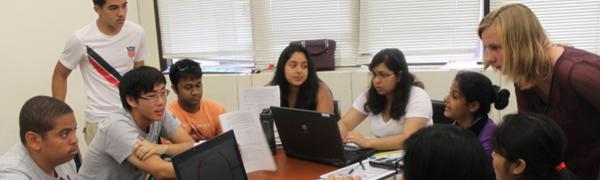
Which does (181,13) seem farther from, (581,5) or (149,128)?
(581,5)

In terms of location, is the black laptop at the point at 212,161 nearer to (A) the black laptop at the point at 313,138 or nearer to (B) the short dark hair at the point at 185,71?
(A) the black laptop at the point at 313,138

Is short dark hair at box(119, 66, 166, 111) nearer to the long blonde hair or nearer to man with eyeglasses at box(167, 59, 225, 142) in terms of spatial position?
man with eyeglasses at box(167, 59, 225, 142)

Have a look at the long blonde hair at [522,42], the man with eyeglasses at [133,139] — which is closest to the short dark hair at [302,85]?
the man with eyeglasses at [133,139]

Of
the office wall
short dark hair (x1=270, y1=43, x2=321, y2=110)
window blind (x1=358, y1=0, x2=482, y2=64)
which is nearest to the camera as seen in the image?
short dark hair (x1=270, y1=43, x2=321, y2=110)

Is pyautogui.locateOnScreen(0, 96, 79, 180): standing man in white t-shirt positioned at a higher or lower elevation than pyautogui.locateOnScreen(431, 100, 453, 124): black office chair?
higher

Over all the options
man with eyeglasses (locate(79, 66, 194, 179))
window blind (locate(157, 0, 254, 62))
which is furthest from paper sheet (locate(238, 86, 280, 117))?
window blind (locate(157, 0, 254, 62))

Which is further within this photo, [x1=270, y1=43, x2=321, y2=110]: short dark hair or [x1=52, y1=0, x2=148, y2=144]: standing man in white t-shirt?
[x1=270, y1=43, x2=321, y2=110]: short dark hair

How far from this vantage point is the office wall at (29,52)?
3104 millimetres

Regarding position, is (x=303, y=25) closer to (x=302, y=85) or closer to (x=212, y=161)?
(x=302, y=85)

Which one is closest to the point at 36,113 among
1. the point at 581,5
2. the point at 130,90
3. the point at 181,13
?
the point at 130,90

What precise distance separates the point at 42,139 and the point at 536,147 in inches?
60.4

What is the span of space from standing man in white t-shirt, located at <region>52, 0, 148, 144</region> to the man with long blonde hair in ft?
6.12

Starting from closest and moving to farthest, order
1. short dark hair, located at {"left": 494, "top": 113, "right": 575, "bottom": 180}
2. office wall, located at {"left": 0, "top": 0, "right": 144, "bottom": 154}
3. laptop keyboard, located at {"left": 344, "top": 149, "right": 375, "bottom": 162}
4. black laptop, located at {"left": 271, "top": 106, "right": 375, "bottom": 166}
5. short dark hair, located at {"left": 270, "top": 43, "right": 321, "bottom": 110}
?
short dark hair, located at {"left": 494, "top": 113, "right": 575, "bottom": 180}, black laptop, located at {"left": 271, "top": 106, "right": 375, "bottom": 166}, laptop keyboard, located at {"left": 344, "top": 149, "right": 375, "bottom": 162}, short dark hair, located at {"left": 270, "top": 43, "right": 321, "bottom": 110}, office wall, located at {"left": 0, "top": 0, "right": 144, "bottom": 154}

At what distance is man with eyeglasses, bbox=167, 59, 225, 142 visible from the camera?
2.55 meters
